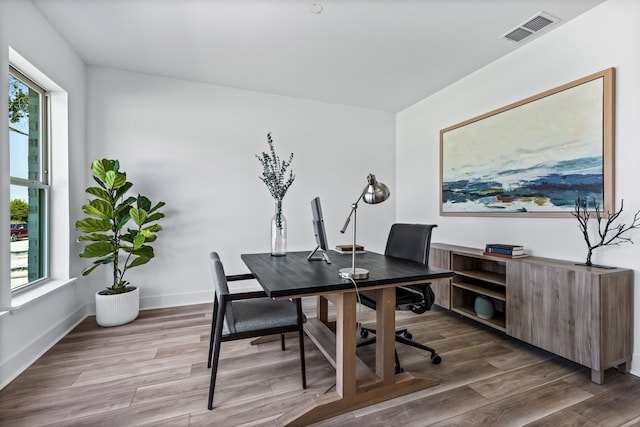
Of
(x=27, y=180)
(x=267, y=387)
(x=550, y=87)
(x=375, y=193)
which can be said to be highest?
(x=550, y=87)

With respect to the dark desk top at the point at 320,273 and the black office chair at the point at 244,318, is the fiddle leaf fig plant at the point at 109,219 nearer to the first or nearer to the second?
the dark desk top at the point at 320,273

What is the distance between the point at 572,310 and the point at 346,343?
1633 millimetres

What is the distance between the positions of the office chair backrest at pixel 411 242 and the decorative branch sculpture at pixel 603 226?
1.11m

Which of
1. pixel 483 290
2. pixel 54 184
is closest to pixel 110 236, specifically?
pixel 54 184

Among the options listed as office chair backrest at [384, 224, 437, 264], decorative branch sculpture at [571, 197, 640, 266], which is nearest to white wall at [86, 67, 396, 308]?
office chair backrest at [384, 224, 437, 264]

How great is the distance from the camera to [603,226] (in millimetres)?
2066

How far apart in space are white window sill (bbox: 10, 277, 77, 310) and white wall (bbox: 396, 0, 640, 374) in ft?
13.1

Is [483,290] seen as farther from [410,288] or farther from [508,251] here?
[410,288]

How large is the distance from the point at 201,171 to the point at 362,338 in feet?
8.56

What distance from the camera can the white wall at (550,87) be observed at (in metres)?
1.94

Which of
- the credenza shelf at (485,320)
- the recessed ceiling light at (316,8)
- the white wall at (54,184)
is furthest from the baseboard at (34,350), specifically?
the credenza shelf at (485,320)

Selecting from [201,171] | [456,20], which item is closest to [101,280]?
[201,171]

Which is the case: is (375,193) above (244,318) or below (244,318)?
above

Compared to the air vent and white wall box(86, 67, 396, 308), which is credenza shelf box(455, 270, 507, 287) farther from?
the air vent
